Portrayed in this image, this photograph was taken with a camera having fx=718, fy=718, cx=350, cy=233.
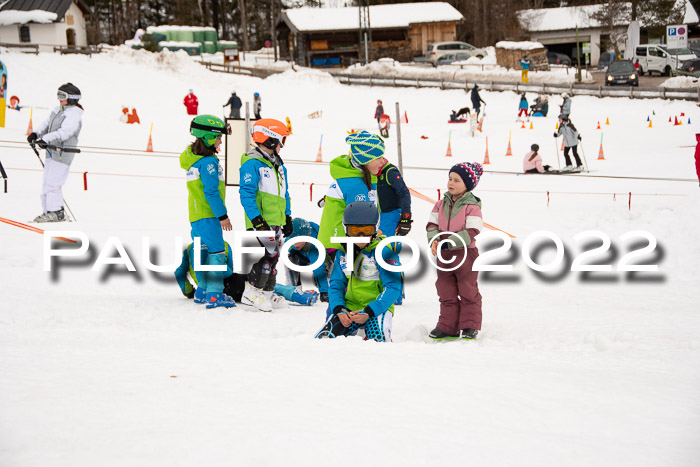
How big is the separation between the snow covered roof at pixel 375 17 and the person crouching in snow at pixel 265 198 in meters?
54.2

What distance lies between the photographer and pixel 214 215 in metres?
6.94

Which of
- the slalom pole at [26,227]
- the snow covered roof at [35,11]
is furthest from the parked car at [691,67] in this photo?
the snow covered roof at [35,11]

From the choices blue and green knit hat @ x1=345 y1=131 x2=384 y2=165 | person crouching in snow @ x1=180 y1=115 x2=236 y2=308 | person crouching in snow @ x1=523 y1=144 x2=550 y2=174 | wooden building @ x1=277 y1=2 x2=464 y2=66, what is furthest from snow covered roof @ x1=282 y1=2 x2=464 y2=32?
blue and green knit hat @ x1=345 y1=131 x2=384 y2=165

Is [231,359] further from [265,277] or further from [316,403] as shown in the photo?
[265,277]

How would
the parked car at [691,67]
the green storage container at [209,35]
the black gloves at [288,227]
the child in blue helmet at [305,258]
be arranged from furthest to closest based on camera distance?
the green storage container at [209,35], the parked car at [691,67], the child in blue helmet at [305,258], the black gloves at [288,227]

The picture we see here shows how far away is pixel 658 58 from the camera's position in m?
45.3

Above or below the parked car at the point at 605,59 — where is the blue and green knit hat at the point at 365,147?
below

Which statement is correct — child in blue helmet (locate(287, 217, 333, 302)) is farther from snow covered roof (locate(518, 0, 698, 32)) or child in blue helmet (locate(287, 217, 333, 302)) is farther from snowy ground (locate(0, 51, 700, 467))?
snow covered roof (locate(518, 0, 698, 32))

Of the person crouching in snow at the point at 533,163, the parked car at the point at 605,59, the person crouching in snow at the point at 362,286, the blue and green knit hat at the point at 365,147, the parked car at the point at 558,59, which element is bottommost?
the person crouching in snow at the point at 362,286

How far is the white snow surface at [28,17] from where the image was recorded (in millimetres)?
51500

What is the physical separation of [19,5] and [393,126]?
121 feet

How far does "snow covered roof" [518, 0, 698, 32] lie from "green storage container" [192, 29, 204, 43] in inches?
1111

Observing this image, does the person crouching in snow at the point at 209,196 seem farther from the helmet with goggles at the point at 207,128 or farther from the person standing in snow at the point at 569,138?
the person standing in snow at the point at 569,138

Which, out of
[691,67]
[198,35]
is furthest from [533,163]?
[198,35]
